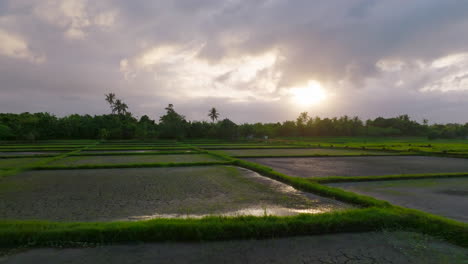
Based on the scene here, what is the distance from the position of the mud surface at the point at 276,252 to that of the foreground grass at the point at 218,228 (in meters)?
0.21

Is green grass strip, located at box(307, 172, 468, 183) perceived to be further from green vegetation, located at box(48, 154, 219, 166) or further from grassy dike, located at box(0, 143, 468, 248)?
green vegetation, located at box(48, 154, 219, 166)

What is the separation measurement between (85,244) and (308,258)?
426 centimetres

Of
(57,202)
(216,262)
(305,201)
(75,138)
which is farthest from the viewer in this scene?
(75,138)

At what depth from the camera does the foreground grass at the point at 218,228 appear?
479 centimetres

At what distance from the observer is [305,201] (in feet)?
25.8

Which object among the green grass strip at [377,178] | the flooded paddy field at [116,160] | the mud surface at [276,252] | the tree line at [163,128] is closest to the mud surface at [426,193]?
the green grass strip at [377,178]

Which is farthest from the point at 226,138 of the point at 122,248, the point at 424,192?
the point at 122,248

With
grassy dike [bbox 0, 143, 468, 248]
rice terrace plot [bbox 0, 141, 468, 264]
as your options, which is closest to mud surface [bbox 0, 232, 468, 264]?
rice terrace plot [bbox 0, 141, 468, 264]

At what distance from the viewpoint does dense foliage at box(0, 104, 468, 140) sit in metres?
50.7

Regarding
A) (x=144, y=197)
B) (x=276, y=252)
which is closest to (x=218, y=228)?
(x=276, y=252)

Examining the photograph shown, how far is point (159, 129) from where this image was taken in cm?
5756

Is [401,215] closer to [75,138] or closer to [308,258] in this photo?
[308,258]

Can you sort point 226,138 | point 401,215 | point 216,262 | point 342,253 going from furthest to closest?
point 226,138 → point 401,215 → point 342,253 → point 216,262

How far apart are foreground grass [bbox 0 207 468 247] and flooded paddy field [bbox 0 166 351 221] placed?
80 cm
